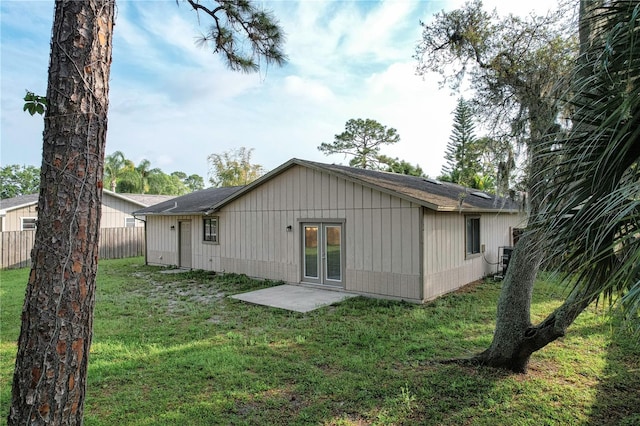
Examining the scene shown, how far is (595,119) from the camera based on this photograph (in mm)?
2234

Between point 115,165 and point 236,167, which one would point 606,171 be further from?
point 115,165

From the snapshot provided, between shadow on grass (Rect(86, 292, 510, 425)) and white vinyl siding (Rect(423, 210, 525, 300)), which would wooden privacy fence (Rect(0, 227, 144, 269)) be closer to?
shadow on grass (Rect(86, 292, 510, 425))

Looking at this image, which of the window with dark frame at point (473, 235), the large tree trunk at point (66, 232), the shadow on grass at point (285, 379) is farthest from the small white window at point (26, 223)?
the large tree trunk at point (66, 232)

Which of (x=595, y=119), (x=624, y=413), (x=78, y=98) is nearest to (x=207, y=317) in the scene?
(x=78, y=98)

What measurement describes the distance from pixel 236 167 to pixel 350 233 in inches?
A: 906

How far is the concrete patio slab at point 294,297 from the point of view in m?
7.69

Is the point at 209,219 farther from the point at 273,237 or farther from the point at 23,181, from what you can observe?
the point at 23,181

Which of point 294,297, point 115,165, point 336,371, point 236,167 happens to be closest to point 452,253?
point 294,297

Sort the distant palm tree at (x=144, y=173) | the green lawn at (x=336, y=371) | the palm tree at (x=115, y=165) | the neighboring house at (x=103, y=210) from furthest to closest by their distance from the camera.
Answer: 1. the distant palm tree at (x=144, y=173)
2. the palm tree at (x=115, y=165)
3. the neighboring house at (x=103, y=210)
4. the green lawn at (x=336, y=371)

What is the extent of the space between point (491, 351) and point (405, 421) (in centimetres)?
178

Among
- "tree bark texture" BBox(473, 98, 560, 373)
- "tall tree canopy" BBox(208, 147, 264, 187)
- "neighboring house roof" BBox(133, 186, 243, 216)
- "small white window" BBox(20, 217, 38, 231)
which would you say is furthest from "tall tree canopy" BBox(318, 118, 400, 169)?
"tree bark texture" BBox(473, 98, 560, 373)

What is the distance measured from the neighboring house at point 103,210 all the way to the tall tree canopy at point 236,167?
656 cm

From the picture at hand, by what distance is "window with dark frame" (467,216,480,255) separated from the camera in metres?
10.1

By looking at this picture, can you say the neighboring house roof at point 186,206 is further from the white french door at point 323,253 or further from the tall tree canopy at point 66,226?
the tall tree canopy at point 66,226
